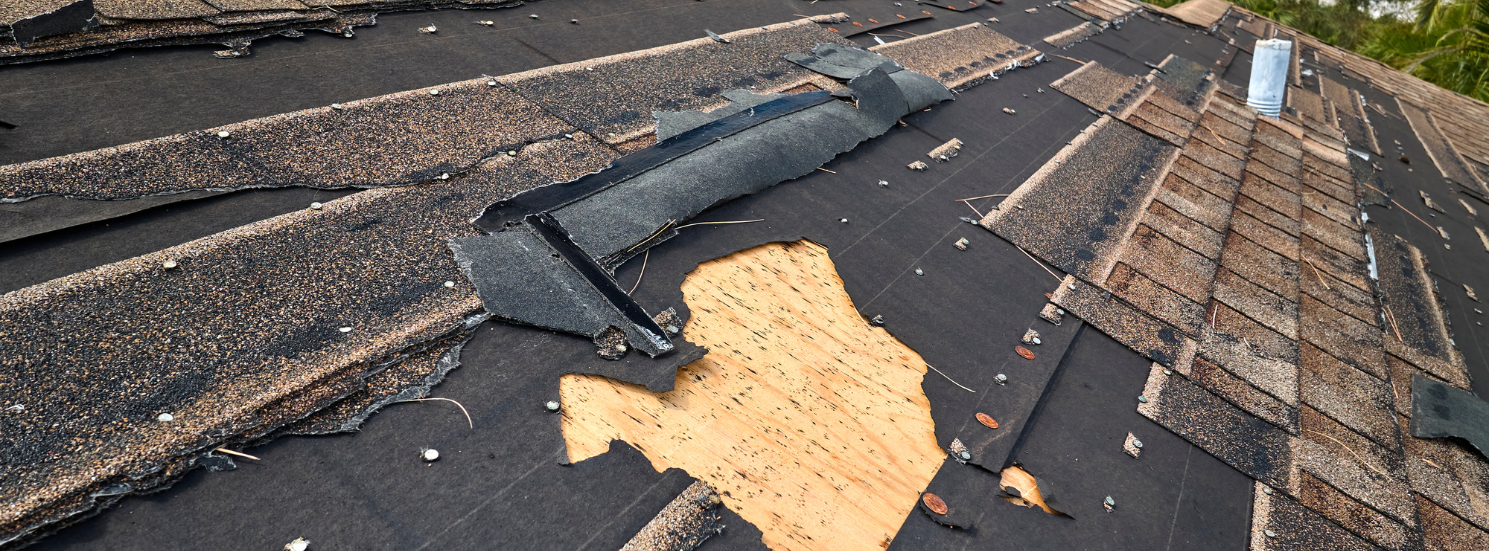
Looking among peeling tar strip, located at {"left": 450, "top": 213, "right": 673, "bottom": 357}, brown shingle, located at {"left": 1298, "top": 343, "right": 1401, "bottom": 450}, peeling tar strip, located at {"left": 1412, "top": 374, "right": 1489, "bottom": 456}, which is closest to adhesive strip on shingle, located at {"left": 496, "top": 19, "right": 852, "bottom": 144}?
peeling tar strip, located at {"left": 450, "top": 213, "right": 673, "bottom": 357}

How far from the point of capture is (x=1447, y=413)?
3867mm

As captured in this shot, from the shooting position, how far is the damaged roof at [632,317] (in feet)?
6.79

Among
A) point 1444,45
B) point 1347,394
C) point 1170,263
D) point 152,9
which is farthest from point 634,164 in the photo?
point 1444,45

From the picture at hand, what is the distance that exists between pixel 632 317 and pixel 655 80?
8.85 feet

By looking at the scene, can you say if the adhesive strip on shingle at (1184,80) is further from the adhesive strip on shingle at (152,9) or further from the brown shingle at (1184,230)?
the adhesive strip on shingle at (152,9)

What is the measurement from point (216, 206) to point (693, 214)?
2.02 meters

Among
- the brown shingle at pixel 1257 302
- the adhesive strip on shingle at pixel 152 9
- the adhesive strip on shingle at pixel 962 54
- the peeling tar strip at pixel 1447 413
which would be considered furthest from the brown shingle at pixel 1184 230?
the adhesive strip on shingle at pixel 152 9

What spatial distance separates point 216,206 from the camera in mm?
2873

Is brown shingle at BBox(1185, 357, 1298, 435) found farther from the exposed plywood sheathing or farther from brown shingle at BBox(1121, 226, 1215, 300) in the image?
the exposed plywood sheathing

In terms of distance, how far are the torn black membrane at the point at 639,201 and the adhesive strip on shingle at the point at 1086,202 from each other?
1.17 metres

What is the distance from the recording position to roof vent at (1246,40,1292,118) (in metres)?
8.61

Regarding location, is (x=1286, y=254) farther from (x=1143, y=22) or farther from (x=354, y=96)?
(x=1143, y=22)

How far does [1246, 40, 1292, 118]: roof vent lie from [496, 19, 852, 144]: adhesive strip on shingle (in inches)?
242

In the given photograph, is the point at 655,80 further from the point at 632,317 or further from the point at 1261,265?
the point at 1261,265
